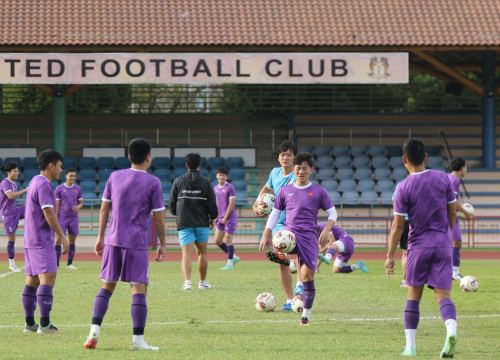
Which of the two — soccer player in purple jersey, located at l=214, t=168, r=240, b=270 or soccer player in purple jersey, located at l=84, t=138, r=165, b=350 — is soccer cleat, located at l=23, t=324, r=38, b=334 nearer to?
soccer player in purple jersey, located at l=84, t=138, r=165, b=350

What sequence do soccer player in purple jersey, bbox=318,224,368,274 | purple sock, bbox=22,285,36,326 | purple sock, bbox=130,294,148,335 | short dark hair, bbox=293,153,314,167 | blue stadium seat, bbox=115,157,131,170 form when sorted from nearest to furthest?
purple sock, bbox=130,294,148,335
purple sock, bbox=22,285,36,326
short dark hair, bbox=293,153,314,167
soccer player in purple jersey, bbox=318,224,368,274
blue stadium seat, bbox=115,157,131,170

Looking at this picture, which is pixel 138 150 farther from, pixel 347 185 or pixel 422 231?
pixel 347 185

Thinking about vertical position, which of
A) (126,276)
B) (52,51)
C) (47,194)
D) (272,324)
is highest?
(52,51)

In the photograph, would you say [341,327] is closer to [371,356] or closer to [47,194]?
[371,356]

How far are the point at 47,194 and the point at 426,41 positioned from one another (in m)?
24.6

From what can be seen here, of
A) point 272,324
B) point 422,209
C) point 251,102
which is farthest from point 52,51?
point 422,209

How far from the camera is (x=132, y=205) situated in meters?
10.7

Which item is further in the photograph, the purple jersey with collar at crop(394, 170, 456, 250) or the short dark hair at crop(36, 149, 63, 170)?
the short dark hair at crop(36, 149, 63, 170)

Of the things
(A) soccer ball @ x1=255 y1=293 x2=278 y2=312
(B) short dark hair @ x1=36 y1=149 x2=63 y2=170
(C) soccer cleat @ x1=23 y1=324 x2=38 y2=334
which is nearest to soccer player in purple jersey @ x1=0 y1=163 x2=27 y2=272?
(A) soccer ball @ x1=255 y1=293 x2=278 y2=312

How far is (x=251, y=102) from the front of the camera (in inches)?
1633

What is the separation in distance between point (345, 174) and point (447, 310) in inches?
1026

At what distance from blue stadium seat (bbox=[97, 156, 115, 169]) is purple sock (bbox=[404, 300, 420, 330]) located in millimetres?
26466

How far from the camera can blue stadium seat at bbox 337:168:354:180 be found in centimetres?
3612

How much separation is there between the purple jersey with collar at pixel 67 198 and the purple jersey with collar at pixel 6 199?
3.04 feet
